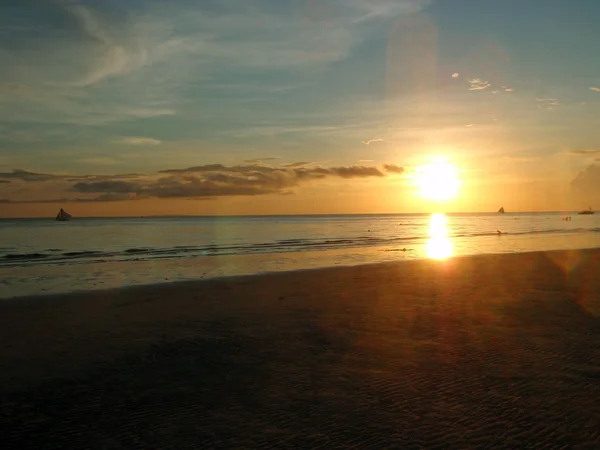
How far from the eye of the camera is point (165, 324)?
14.4 metres

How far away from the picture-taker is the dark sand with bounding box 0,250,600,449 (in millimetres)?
7055

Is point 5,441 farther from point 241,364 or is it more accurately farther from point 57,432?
point 241,364

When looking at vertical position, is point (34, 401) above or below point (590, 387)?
below

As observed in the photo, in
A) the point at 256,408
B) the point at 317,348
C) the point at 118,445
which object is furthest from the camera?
the point at 317,348

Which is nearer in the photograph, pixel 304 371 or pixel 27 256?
pixel 304 371

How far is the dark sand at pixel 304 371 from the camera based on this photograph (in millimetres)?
7055

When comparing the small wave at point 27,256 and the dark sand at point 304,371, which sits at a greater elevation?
the dark sand at point 304,371

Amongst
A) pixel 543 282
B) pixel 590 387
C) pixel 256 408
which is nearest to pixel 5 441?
pixel 256 408

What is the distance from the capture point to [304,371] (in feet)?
32.0

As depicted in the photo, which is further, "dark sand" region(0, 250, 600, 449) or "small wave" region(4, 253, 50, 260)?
"small wave" region(4, 253, 50, 260)

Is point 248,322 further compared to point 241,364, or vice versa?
point 248,322

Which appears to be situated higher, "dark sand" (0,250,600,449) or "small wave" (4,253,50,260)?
"dark sand" (0,250,600,449)

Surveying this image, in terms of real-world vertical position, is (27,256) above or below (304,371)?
below

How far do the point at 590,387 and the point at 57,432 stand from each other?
28.5ft
